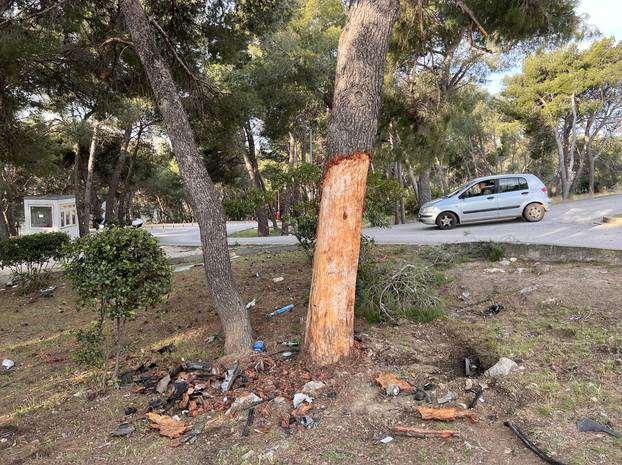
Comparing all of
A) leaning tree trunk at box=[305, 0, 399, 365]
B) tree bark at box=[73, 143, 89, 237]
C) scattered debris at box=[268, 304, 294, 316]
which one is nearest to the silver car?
scattered debris at box=[268, 304, 294, 316]

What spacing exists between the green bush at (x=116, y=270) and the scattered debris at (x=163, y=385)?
728mm

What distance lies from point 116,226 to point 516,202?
11.9 m

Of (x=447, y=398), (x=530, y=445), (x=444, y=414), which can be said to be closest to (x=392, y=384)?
(x=447, y=398)

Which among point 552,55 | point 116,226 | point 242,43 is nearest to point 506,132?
point 552,55

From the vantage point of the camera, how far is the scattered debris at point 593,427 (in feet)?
9.25

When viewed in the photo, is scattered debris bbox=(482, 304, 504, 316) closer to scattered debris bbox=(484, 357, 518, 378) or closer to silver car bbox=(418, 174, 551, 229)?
scattered debris bbox=(484, 357, 518, 378)

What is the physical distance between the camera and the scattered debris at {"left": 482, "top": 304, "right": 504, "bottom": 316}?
533cm

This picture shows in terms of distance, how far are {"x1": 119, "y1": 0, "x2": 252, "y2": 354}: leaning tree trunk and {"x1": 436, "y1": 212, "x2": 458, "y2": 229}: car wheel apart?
10.0m

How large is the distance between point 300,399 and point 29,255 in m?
8.80

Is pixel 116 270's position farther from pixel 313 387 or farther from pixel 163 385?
pixel 313 387

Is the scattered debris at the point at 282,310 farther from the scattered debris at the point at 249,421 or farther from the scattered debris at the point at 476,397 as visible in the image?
the scattered debris at the point at 476,397

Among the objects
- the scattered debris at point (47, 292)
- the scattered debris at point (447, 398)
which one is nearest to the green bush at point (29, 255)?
the scattered debris at point (47, 292)

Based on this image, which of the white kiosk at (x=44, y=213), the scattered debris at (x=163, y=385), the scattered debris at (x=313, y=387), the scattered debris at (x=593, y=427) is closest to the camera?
the scattered debris at (x=593, y=427)

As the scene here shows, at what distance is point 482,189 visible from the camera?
13273mm
